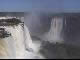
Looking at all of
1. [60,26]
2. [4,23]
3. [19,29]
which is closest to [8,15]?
[4,23]

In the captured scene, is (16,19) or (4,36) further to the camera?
(16,19)

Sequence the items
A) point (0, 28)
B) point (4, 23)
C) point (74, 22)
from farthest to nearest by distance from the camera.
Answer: point (74, 22) < point (4, 23) < point (0, 28)

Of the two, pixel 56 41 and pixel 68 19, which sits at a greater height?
pixel 68 19

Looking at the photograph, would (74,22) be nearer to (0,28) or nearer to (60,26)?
(60,26)

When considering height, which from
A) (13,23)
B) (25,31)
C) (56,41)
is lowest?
(56,41)

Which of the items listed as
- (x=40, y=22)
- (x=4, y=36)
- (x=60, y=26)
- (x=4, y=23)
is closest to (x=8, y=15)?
(x=4, y=23)

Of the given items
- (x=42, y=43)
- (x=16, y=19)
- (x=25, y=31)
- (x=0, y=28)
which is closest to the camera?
(x=0, y=28)

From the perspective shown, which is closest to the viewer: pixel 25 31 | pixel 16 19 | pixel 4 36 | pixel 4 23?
pixel 4 36

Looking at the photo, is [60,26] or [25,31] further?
[60,26]

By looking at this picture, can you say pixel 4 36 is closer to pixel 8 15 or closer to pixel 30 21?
pixel 8 15
